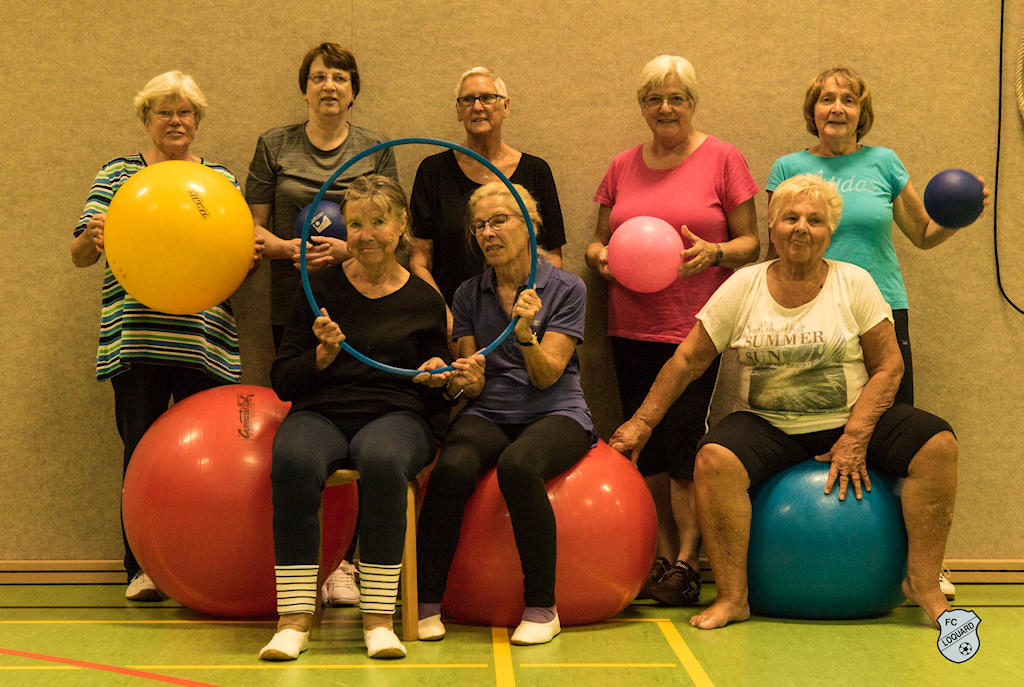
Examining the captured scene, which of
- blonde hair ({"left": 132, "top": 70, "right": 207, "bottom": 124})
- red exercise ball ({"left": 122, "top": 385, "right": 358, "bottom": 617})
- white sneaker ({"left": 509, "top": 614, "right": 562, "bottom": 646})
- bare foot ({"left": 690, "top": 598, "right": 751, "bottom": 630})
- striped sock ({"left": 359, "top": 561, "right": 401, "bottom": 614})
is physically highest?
blonde hair ({"left": 132, "top": 70, "right": 207, "bottom": 124})

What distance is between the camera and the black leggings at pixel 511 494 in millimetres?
2893

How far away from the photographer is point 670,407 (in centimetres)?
A: 349

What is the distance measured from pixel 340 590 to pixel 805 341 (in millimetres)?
1795

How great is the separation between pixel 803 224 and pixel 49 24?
3.00m

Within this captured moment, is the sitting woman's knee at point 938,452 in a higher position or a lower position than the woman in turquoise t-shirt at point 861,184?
lower

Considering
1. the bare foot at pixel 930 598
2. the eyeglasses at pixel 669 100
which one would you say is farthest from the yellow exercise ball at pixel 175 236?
the bare foot at pixel 930 598

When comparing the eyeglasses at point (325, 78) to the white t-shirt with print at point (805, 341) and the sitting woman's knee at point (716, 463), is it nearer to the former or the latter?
the white t-shirt with print at point (805, 341)

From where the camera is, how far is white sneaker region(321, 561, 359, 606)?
11.3 ft

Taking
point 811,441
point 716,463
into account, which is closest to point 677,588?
point 716,463

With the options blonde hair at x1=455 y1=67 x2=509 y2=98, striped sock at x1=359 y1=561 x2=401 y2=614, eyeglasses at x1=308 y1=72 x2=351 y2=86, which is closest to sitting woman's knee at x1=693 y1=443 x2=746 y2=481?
striped sock at x1=359 y1=561 x2=401 y2=614

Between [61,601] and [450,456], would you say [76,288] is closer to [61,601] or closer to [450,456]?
[61,601]

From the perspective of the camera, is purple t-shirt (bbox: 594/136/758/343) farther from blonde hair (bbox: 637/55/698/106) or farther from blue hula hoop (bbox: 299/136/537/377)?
blue hula hoop (bbox: 299/136/537/377)

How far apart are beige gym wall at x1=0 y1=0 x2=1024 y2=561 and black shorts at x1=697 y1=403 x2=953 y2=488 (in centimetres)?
90

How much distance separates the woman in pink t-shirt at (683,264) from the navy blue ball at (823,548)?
1.34 feet
